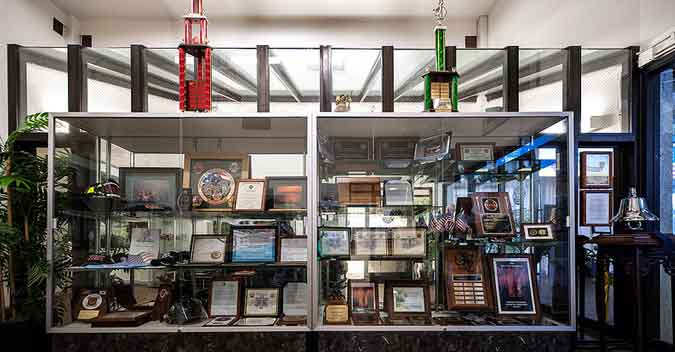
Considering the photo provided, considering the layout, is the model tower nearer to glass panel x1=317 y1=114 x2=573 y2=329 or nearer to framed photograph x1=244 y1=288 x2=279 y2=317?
glass panel x1=317 y1=114 x2=573 y2=329

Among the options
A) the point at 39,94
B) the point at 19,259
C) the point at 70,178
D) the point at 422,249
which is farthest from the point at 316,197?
the point at 39,94

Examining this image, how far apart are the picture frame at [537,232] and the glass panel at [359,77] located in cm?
154

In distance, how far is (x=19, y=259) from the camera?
3.48 m

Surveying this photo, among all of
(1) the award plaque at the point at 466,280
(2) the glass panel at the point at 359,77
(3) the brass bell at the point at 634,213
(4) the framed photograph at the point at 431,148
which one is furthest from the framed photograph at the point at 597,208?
(2) the glass panel at the point at 359,77

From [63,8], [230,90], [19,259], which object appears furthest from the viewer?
[63,8]

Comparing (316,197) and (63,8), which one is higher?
(63,8)

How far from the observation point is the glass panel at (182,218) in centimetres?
335

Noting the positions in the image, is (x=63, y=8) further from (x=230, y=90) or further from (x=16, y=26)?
(x=230, y=90)

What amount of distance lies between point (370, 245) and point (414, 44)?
9.90ft

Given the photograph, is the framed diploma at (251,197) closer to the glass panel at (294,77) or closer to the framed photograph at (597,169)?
the glass panel at (294,77)

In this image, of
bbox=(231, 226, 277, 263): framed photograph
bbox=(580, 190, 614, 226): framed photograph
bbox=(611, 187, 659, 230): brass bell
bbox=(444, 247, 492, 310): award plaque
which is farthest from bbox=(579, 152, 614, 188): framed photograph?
bbox=(231, 226, 277, 263): framed photograph

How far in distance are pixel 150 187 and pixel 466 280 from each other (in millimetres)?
2542

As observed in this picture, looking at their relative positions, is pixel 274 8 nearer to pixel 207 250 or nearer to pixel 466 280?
pixel 207 250

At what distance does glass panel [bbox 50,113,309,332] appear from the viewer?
132 inches
